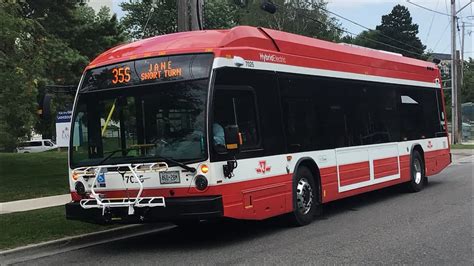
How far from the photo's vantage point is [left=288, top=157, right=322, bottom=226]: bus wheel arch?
943 cm

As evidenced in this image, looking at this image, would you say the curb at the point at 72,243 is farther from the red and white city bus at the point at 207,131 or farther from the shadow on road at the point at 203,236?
the red and white city bus at the point at 207,131

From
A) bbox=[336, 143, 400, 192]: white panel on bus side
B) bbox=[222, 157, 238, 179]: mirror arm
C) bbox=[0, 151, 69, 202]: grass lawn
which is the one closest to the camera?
bbox=[222, 157, 238, 179]: mirror arm

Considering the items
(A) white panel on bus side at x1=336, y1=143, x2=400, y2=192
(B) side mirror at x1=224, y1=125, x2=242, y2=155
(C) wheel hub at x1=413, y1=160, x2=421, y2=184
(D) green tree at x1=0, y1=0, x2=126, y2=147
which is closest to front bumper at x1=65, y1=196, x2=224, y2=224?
(B) side mirror at x1=224, y1=125, x2=242, y2=155

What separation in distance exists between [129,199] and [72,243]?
1.69 m

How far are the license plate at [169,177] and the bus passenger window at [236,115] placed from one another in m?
0.66

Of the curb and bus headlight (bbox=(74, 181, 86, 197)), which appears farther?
bus headlight (bbox=(74, 181, 86, 197))

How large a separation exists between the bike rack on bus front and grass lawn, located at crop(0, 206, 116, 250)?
4.20 ft

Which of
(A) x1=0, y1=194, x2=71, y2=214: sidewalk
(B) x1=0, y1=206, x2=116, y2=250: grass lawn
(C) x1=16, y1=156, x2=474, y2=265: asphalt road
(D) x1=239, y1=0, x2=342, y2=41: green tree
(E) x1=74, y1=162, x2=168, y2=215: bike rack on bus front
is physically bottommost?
(C) x1=16, y1=156, x2=474, y2=265: asphalt road

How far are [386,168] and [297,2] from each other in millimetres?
43447

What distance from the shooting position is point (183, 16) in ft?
43.1

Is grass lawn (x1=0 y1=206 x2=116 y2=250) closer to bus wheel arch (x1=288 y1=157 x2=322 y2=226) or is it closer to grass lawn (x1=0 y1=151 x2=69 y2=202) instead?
bus wheel arch (x1=288 y1=157 x2=322 y2=226)

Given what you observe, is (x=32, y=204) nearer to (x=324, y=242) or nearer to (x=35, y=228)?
(x=35, y=228)

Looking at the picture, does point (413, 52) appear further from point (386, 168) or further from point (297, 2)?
point (386, 168)

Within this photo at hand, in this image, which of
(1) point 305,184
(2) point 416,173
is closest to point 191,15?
(1) point 305,184
